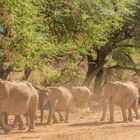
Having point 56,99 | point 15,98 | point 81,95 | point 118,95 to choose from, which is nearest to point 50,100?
point 56,99

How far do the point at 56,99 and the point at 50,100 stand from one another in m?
0.29

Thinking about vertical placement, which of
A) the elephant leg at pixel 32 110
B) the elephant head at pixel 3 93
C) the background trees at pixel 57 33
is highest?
the background trees at pixel 57 33

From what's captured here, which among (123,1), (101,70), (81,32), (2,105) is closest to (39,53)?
(81,32)

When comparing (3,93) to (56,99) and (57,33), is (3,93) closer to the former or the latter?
(56,99)

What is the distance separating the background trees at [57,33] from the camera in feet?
54.5

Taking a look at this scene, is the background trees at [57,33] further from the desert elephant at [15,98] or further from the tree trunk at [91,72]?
the desert elephant at [15,98]

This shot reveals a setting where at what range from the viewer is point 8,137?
12.5 metres

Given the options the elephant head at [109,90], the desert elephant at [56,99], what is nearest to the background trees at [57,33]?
the desert elephant at [56,99]

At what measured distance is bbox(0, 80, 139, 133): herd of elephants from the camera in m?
13.4

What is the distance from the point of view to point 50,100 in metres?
18.3

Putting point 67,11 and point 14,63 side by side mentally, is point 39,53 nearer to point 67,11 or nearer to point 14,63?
point 14,63

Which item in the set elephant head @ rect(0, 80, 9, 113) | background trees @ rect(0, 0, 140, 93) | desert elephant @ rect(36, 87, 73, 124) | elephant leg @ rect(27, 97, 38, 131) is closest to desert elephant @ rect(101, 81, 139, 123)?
desert elephant @ rect(36, 87, 73, 124)

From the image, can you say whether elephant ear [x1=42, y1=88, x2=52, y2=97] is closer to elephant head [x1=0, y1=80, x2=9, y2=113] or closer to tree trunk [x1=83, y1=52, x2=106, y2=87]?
elephant head [x1=0, y1=80, x2=9, y2=113]

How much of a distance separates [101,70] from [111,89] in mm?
14368
